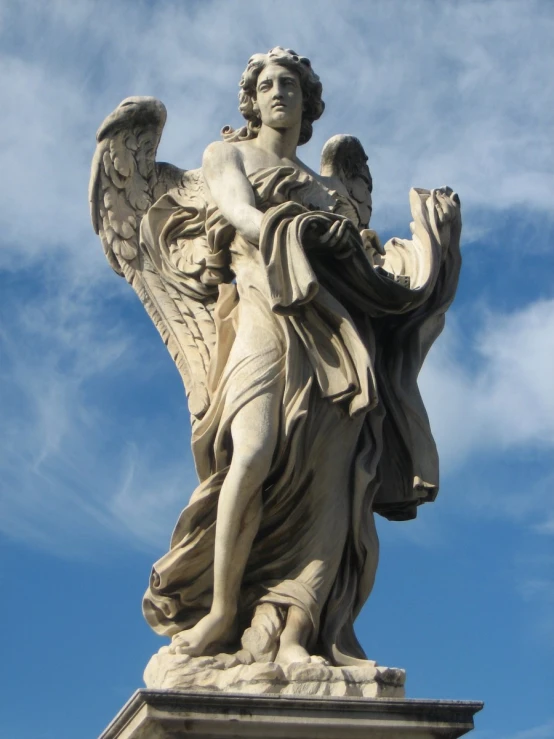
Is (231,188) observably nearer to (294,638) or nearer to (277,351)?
(277,351)

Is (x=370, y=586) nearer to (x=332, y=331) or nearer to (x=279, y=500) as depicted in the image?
(x=279, y=500)

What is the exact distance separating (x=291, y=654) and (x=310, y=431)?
1298 millimetres

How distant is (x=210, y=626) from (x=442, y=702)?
1347 millimetres

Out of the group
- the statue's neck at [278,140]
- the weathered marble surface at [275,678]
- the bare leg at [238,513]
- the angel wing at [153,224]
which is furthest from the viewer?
the statue's neck at [278,140]

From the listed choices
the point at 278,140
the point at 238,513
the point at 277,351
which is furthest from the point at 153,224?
the point at 238,513

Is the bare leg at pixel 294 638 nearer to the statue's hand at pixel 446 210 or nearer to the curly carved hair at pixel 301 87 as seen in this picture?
the statue's hand at pixel 446 210

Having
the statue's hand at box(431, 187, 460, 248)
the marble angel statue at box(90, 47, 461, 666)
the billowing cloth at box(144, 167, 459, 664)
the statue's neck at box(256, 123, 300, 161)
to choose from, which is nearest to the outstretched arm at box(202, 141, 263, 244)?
the marble angel statue at box(90, 47, 461, 666)

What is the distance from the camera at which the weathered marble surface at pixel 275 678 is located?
8008 millimetres

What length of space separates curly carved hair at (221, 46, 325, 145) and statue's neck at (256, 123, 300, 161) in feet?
0.41

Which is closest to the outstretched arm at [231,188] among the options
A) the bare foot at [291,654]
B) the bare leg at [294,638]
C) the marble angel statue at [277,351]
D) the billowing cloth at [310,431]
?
the marble angel statue at [277,351]

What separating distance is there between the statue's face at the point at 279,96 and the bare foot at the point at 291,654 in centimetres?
328

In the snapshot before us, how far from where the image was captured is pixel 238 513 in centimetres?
856

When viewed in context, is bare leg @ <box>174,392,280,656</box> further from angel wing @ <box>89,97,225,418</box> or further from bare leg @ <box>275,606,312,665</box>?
angel wing @ <box>89,97,225,418</box>

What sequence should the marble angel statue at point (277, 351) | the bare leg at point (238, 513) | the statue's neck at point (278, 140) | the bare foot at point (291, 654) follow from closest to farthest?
the bare foot at point (291, 654), the bare leg at point (238, 513), the marble angel statue at point (277, 351), the statue's neck at point (278, 140)
